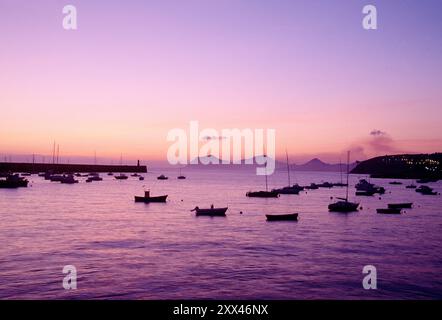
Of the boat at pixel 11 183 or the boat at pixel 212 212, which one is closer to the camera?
the boat at pixel 212 212

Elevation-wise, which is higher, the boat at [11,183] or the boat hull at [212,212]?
the boat at [11,183]

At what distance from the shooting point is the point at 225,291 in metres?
25.8

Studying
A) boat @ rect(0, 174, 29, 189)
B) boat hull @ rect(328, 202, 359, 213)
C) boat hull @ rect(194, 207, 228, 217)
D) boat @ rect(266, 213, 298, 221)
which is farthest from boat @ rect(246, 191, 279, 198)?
boat @ rect(0, 174, 29, 189)

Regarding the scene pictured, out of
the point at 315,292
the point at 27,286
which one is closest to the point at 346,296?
the point at 315,292

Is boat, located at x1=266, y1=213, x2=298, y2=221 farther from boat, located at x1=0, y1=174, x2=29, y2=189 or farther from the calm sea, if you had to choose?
boat, located at x1=0, y1=174, x2=29, y2=189

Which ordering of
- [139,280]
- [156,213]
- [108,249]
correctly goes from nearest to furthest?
[139,280] → [108,249] → [156,213]

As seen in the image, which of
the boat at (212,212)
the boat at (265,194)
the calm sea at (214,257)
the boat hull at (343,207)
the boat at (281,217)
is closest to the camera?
the calm sea at (214,257)

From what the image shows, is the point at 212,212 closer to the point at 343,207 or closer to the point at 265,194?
the point at 343,207

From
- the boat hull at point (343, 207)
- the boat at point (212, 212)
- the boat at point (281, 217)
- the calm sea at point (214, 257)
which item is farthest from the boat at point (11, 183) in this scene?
the boat hull at point (343, 207)

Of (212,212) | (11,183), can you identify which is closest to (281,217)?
(212,212)

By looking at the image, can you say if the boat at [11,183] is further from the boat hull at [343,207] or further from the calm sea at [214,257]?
the boat hull at [343,207]
